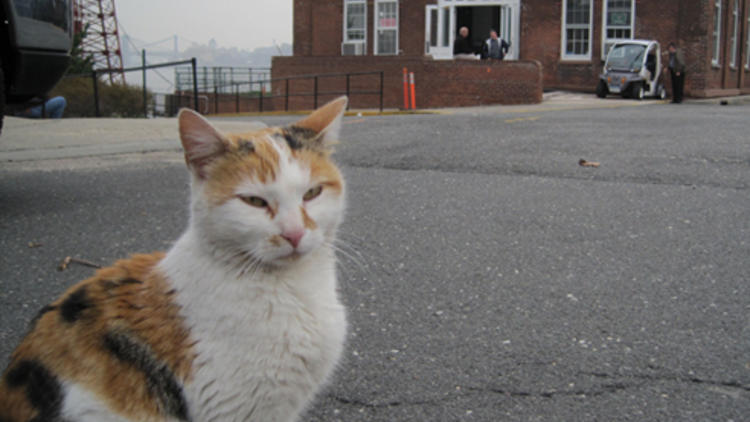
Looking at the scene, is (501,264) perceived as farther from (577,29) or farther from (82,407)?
(577,29)

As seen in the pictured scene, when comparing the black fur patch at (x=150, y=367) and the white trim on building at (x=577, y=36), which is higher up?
the white trim on building at (x=577, y=36)

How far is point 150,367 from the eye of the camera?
1.92 meters

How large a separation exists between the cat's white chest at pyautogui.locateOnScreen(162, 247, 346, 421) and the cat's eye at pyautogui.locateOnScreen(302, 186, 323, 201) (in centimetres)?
24

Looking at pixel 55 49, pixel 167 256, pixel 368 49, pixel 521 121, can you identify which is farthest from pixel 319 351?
pixel 368 49

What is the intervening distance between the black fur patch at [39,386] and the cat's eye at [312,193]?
87 centimetres

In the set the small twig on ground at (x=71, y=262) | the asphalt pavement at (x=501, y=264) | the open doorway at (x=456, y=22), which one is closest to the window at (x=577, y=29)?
the open doorway at (x=456, y=22)

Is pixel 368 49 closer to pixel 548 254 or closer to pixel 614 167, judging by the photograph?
pixel 614 167

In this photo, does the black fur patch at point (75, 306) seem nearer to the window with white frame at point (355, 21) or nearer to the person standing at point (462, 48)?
the person standing at point (462, 48)

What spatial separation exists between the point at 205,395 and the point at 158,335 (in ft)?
0.71

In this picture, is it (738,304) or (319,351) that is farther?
(738,304)

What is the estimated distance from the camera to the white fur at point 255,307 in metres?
1.94

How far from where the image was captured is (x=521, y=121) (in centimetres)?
1214

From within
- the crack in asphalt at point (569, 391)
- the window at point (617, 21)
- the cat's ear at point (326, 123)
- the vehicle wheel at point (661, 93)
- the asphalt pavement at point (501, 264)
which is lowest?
the crack in asphalt at point (569, 391)

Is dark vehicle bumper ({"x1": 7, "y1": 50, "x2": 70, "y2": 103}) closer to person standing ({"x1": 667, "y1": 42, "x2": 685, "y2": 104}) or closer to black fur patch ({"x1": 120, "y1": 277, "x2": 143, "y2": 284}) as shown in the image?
black fur patch ({"x1": 120, "y1": 277, "x2": 143, "y2": 284})
